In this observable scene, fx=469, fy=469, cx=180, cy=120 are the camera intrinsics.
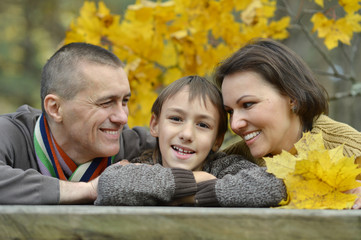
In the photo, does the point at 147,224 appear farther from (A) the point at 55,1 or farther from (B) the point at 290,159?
(A) the point at 55,1

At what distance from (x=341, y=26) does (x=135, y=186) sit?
2.13 m

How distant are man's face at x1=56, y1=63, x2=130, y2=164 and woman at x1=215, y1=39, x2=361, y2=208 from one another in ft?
2.16

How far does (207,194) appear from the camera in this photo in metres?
1.99

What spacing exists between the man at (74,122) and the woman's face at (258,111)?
0.69 m

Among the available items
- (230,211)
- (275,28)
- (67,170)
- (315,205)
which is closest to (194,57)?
(275,28)

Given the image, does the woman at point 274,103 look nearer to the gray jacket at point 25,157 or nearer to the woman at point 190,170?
the woman at point 190,170

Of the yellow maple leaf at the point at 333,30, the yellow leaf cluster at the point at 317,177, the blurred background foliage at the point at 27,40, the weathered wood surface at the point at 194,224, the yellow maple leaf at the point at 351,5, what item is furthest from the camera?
the blurred background foliage at the point at 27,40

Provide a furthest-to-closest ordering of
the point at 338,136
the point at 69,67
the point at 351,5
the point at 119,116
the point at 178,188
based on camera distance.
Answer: the point at 351,5 < the point at 69,67 < the point at 119,116 < the point at 338,136 < the point at 178,188

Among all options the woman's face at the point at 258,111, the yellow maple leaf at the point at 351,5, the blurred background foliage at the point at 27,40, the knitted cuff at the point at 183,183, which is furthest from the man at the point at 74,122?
the blurred background foliage at the point at 27,40

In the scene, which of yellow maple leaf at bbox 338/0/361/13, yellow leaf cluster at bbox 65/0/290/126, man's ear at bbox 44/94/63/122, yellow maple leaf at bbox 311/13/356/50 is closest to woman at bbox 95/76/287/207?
man's ear at bbox 44/94/63/122

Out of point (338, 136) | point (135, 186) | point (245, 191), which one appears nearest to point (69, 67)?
Answer: point (135, 186)

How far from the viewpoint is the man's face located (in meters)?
2.75

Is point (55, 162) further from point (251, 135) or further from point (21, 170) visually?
point (251, 135)

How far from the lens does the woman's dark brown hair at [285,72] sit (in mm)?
2537
